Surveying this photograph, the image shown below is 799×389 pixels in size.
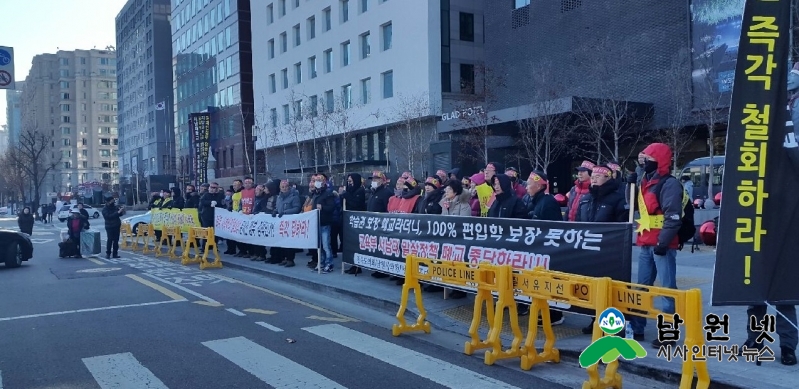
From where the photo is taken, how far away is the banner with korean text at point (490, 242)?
6.90m

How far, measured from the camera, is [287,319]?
8.88 meters

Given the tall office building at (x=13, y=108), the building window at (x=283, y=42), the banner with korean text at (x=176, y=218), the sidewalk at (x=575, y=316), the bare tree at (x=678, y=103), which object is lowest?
the sidewalk at (x=575, y=316)

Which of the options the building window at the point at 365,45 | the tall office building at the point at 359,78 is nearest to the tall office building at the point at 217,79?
the tall office building at the point at 359,78

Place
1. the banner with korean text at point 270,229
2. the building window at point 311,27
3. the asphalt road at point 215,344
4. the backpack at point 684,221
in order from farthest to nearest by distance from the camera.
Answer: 1. the building window at point 311,27
2. the banner with korean text at point 270,229
3. the backpack at point 684,221
4. the asphalt road at point 215,344

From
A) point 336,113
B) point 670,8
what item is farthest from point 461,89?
point 670,8

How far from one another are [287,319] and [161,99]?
8936cm

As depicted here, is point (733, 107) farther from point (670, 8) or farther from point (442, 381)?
point (670, 8)

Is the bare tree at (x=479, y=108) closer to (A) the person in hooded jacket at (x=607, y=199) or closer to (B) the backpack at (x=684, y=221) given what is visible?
(A) the person in hooded jacket at (x=607, y=199)

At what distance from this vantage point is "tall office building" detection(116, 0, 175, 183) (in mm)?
89812

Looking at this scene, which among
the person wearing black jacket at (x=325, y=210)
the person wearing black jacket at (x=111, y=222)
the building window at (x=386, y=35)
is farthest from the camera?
the building window at (x=386, y=35)

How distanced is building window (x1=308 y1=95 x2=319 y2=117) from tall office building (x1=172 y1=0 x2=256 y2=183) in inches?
382

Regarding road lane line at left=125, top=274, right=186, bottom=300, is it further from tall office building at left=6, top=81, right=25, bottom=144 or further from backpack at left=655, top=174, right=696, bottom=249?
tall office building at left=6, top=81, right=25, bottom=144

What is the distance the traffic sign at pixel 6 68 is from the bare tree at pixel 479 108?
17034mm

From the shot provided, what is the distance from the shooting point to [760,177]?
16.0 ft
